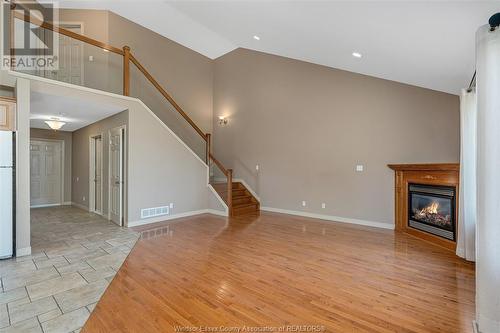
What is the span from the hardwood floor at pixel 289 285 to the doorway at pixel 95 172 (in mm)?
3192

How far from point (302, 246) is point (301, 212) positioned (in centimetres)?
251

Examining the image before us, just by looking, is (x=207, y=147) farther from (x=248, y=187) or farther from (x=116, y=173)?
(x=116, y=173)

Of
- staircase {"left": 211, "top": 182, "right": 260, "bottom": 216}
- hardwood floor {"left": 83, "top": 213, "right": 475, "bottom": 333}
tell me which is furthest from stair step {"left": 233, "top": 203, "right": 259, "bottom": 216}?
hardwood floor {"left": 83, "top": 213, "right": 475, "bottom": 333}

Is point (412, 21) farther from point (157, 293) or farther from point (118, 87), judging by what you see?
point (118, 87)

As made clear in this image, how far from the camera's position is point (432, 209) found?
4332 mm

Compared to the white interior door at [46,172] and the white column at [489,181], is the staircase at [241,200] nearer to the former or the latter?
the white column at [489,181]

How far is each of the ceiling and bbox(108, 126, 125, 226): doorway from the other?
3369mm

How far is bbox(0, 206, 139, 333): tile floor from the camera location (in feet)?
6.88

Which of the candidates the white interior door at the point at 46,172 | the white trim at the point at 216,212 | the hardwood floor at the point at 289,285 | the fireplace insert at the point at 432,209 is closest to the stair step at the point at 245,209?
the white trim at the point at 216,212

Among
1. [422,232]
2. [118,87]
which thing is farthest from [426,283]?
[118,87]

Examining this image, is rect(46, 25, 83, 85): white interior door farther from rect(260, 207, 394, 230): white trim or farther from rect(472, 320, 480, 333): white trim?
rect(472, 320, 480, 333): white trim

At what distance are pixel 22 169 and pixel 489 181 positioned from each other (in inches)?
209

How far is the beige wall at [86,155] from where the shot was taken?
5.85 metres

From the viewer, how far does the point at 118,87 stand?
21.1 ft
